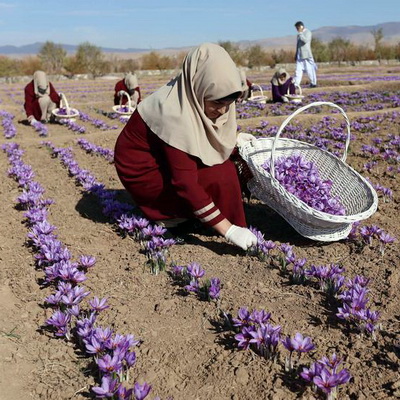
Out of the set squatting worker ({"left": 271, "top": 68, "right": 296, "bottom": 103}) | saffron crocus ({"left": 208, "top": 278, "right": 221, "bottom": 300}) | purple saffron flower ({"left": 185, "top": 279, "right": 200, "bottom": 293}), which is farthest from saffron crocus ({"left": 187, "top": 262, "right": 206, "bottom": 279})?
squatting worker ({"left": 271, "top": 68, "right": 296, "bottom": 103})

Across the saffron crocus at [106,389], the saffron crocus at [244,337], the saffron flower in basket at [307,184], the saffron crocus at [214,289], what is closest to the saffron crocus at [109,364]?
the saffron crocus at [106,389]

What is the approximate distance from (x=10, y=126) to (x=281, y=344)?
9.41 metres

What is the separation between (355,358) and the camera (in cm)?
237

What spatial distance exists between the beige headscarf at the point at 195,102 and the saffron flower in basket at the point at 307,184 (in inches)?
25.1

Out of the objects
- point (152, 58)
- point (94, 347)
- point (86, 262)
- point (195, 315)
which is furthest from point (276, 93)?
point (152, 58)

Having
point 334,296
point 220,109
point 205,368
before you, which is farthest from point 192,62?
point 205,368

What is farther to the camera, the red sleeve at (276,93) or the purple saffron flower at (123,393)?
the red sleeve at (276,93)

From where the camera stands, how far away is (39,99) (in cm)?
Result: 1104

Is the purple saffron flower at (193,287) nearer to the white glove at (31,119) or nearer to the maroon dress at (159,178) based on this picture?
the maroon dress at (159,178)

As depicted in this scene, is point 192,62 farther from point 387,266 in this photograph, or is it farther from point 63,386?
point 63,386

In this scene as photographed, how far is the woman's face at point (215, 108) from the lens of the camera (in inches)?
135

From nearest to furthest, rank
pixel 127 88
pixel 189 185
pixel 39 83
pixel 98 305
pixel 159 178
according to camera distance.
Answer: pixel 98 305
pixel 189 185
pixel 159 178
pixel 39 83
pixel 127 88

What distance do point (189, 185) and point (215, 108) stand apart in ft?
2.08

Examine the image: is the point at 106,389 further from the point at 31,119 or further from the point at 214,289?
the point at 31,119
